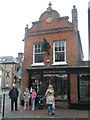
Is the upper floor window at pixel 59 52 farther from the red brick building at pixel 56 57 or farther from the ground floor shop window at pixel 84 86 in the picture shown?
the ground floor shop window at pixel 84 86

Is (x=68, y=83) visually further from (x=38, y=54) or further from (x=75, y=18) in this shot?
(x=75, y=18)

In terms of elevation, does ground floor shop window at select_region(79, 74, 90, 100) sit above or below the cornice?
below

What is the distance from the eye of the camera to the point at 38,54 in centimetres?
1421

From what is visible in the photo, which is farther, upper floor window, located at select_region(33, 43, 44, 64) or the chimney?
upper floor window, located at select_region(33, 43, 44, 64)

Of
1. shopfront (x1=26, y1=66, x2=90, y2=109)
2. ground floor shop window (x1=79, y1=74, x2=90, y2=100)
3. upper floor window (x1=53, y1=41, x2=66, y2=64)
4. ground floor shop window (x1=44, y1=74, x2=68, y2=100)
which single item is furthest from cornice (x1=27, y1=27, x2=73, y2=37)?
ground floor shop window (x1=79, y1=74, x2=90, y2=100)

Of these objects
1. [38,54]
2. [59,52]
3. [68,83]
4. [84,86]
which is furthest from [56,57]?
[84,86]

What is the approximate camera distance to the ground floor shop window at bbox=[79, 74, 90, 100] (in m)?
12.4

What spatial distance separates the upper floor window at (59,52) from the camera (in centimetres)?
1347

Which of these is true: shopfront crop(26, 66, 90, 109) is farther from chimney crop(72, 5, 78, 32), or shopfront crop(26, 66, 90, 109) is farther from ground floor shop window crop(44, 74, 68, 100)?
chimney crop(72, 5, 78, 32)

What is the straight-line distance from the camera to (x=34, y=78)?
1360 centimetres

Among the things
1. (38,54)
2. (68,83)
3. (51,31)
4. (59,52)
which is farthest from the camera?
(38,54)

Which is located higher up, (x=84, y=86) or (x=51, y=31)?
(x=51, y=31)

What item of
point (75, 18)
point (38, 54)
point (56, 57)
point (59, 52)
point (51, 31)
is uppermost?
point (75, 18)

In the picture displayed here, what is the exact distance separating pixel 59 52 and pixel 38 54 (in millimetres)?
1909
